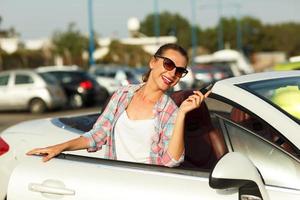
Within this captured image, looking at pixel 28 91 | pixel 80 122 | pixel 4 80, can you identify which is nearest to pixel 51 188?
pixel 80 122

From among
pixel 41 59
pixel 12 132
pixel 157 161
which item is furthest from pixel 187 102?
pixel 41 59

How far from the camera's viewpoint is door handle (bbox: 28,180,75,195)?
3.37 metres

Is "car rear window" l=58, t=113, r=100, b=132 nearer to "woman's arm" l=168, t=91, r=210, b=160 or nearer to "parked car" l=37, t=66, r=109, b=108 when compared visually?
→ "woman's arm" l=168, t=91, r=210, b=160

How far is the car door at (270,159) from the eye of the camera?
3080mm

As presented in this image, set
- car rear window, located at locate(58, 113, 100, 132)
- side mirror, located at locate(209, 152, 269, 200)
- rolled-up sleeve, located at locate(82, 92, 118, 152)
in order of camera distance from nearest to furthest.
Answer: side mirror, located at locate(209, 152, 269, 200)
rolled-up sleeve, located at locate(82, 92, 118, 152)
car rear window, located at locate(58, 113, 100, 132)

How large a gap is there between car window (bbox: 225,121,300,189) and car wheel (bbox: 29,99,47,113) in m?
19.3

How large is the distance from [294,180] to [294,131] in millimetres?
224

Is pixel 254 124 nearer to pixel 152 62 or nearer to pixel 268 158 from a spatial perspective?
pixel 268 158

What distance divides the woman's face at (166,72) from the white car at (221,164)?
0.70 ft

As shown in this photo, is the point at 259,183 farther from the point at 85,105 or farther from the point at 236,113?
the point at 85,105

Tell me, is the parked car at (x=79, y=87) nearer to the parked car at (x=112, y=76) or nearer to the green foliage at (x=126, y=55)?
the parked car at (x=112, y=76)

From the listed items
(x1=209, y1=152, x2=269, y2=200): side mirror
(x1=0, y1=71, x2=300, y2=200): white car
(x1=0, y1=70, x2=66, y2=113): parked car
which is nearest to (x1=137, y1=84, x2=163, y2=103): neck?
(x1=0, y1=71, x2=300, y2=200): white car

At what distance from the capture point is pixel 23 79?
74.2 ft

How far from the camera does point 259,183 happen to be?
2.97 meters
